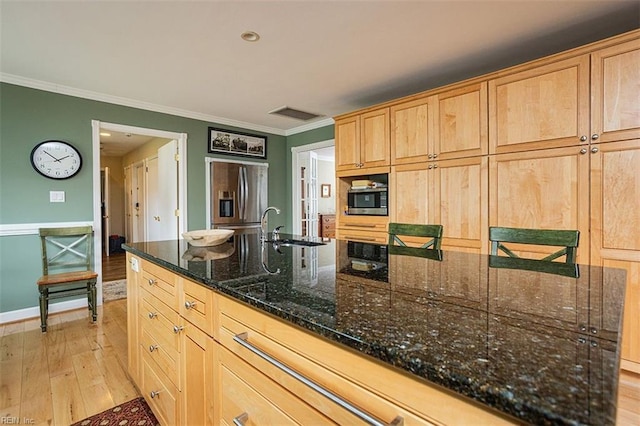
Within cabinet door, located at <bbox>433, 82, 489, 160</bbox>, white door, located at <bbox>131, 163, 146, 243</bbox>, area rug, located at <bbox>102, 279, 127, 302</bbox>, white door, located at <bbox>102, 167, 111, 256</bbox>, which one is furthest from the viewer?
white door, located at <bbox>102, 167, 111, 256</bbox>

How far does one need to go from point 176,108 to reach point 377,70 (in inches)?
104

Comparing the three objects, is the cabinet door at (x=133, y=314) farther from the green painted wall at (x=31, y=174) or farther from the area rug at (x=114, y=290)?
the area rug at (x=114, y=290)

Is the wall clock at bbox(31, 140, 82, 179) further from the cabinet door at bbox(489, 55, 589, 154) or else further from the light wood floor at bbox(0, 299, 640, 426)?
the cabinet door at bbox(489, 55, 589, 154)

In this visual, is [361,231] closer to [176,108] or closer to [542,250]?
[542,250]

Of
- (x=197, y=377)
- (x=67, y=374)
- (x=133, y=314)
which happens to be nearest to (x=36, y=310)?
(x=67, y=374)

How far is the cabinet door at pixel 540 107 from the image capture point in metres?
2.15

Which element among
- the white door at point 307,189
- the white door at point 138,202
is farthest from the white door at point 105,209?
the white door at point 307,189

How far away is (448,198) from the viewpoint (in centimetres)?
285

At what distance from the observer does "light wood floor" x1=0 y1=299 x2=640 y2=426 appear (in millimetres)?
1742

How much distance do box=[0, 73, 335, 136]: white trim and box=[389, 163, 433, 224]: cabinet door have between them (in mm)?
1831

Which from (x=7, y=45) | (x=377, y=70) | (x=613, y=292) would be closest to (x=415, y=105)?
(x=377, y=70)

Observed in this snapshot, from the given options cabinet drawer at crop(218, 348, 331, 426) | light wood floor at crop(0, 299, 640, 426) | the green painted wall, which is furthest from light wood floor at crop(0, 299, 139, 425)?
cabinet drawer at crop(218, 348, 331, 426)

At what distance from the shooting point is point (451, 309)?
29.0 inches

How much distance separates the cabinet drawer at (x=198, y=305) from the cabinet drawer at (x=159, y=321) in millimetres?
103
